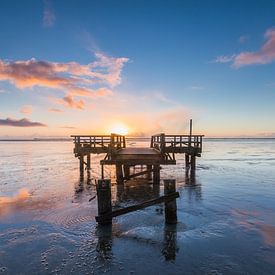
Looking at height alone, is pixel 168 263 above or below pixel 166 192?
below

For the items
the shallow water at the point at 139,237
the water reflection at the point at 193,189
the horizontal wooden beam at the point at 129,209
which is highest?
the horizontal wooden beam at the point at 129,209

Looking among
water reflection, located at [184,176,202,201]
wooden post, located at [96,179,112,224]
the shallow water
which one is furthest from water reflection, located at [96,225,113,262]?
water reflection, located at [184,176,202,201]

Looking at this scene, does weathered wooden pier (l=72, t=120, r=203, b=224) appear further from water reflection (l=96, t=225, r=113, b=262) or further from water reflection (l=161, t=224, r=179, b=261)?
water reflection (l=161, t=224, r=179, b=261)

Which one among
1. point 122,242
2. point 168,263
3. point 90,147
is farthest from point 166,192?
point 90,147

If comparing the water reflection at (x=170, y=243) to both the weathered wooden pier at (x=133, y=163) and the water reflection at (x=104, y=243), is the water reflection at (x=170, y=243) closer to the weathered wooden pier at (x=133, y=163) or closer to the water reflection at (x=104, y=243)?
the weathered wooden pier at (x=133, y=163)

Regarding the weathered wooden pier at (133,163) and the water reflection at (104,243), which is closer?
the water reflection at (104,243)

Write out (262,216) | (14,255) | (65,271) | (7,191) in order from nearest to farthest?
(65,271)
(14,255)
(262,216)
(7,191)

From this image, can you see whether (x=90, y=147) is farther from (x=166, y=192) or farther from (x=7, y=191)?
(x=166, y=192)

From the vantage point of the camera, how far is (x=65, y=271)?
6.71 metres

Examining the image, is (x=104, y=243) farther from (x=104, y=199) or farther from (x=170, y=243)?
(x=170, y=243)

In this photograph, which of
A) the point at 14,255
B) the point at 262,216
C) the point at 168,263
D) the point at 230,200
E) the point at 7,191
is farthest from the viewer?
the point at 7,191

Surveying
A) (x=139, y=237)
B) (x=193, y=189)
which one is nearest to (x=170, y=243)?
(x=139, y=237)

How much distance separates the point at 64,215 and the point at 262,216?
8.09 metres

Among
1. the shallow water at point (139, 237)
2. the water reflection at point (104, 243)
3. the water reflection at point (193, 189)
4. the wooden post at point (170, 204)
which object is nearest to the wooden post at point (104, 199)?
the water reflection at point (104, 243)
